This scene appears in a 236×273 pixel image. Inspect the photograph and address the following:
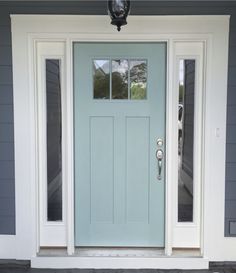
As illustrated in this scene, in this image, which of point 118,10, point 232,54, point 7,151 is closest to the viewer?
point 118,10

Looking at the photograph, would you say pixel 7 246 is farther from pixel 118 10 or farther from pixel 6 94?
pixel 118 10

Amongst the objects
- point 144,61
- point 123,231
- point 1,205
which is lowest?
point 123,231

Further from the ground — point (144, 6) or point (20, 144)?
point (144, 6)

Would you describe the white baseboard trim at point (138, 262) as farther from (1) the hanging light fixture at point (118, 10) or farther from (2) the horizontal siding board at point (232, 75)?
(1) the hanging light fixture at point (118, 10)

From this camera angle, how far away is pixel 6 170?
3.41m

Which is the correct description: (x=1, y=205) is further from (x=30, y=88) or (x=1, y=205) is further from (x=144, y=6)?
(x=144, y=6)

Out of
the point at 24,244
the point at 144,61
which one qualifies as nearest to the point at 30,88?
the point at 144,61

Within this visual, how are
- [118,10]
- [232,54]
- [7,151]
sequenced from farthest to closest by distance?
[7,151] < [232,54] < [118,10]

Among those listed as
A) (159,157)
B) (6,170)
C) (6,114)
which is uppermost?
(6,114)

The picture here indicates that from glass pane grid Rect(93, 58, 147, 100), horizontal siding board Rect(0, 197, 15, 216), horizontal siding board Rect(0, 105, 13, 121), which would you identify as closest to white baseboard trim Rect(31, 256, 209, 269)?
horizontal siding board Rect(0, 197, 15, 216)

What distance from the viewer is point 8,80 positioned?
3.36m

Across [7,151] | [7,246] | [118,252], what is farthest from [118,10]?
[7,246]

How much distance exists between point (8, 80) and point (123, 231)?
1.63 meters

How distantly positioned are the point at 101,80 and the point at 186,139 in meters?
0.90
